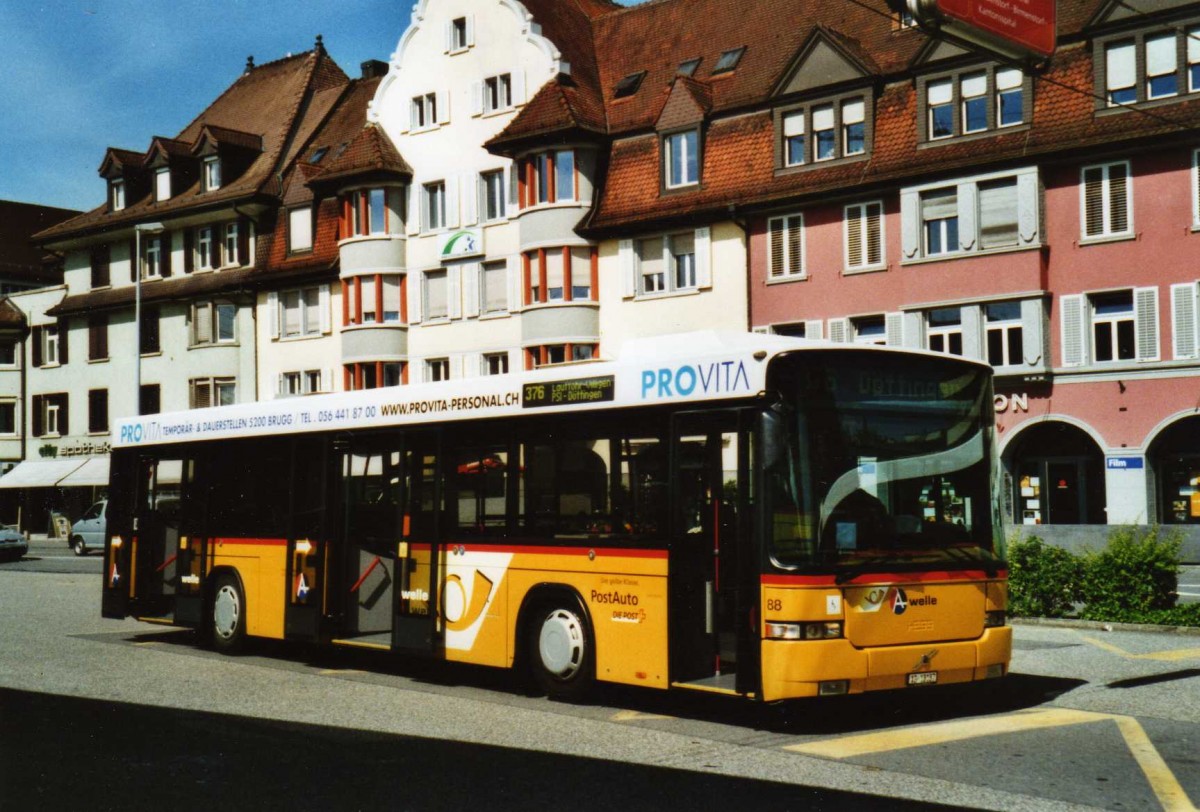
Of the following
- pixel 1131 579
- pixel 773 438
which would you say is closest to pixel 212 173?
pixel 1131 579

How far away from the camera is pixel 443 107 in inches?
1781

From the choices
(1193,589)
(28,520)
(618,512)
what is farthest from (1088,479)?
(28,520)

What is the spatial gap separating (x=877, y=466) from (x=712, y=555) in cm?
137

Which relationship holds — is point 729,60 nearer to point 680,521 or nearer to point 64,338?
point 680,521

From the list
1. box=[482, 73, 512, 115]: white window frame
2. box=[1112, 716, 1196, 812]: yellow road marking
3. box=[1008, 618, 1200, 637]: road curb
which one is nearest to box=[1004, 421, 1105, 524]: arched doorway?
box=[1008, 618, 1200, 637]: road curb

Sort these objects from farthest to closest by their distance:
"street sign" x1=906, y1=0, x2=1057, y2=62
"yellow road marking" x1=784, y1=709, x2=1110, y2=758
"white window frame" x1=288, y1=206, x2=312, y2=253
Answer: "white window frame" x1=288, y1=206, x2=312, y2=253 → "street sign" x1=906, y1=0, x2=1057, y2=62 → "yellow road marking" x1=784, y1=709, x2=1110, y2=758

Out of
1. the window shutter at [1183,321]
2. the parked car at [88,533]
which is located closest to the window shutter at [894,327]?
the window shutter at [1183,321]

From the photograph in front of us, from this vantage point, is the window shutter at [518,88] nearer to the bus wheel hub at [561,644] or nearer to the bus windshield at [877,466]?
the bus wheel hub at [561,644]

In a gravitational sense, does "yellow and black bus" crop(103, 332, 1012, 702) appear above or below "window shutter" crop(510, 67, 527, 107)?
below

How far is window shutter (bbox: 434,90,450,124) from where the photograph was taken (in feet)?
148

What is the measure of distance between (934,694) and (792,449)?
11.1 ft

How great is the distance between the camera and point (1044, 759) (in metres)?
9.14

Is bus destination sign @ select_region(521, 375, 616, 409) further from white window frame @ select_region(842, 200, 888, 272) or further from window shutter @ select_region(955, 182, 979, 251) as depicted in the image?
white window frame @ select_region(842, 200, 888, 272)

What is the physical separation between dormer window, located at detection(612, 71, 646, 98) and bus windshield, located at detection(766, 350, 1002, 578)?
106ft
